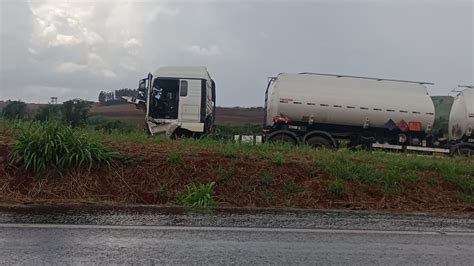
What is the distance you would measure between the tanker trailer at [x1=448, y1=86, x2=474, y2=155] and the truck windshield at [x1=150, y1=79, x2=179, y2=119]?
29.4 ft

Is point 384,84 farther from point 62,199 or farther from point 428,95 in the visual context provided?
point 62,199

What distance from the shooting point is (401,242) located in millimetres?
6012

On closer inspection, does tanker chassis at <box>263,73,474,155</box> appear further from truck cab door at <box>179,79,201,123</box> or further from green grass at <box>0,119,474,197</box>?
green grass at <box>0,119,474,197</box>

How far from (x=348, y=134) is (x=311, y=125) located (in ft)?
4.23

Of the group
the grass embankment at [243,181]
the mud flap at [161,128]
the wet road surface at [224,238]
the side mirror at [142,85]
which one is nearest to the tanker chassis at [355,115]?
the mud flap at [161,128]

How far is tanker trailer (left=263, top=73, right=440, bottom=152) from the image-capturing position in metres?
16.9

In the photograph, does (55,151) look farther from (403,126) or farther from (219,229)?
(403,126)

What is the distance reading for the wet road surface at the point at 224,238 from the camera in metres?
5.14

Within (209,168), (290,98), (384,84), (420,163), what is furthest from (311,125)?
(209,168)

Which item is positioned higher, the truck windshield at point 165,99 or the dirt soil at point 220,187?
the truck windshield at point 165,99

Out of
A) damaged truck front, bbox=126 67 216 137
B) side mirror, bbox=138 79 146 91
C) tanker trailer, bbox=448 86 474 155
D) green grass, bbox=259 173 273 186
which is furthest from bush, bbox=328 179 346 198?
side mirror, bbox=138 79 146 91

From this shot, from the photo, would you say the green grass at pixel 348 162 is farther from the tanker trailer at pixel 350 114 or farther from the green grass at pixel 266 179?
the tanker trailer at pixel 350 114

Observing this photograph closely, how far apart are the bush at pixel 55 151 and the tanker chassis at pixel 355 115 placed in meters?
7.90

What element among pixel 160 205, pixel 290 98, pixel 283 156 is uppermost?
pixel 290 98
